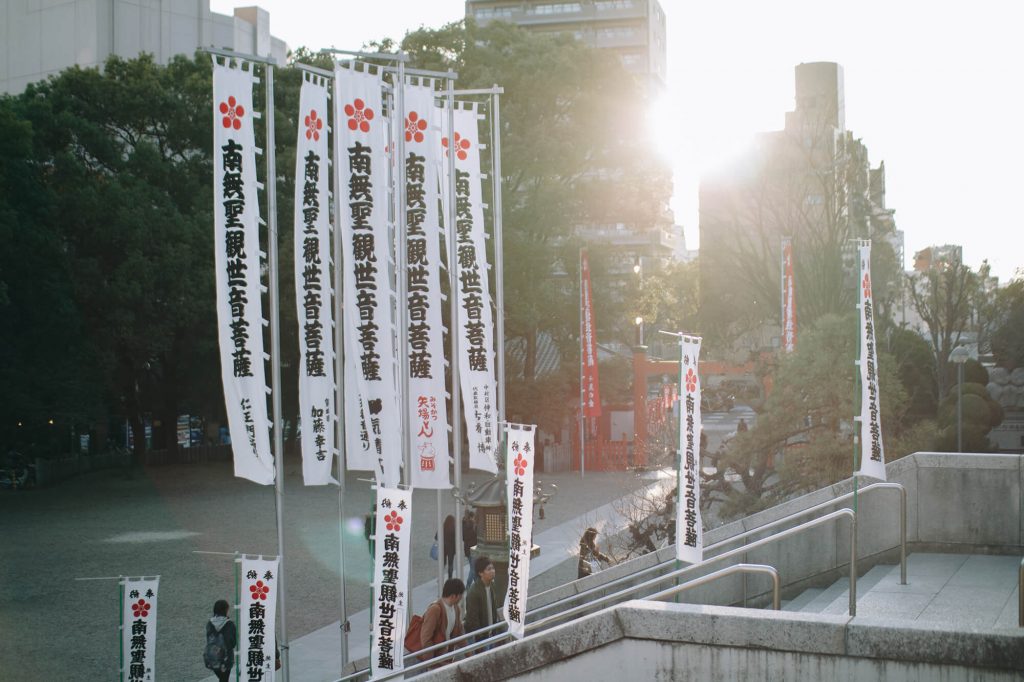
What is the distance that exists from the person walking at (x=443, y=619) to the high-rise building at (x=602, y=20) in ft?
257

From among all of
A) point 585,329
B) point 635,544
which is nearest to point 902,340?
point 585,329

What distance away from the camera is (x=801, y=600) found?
1042cm

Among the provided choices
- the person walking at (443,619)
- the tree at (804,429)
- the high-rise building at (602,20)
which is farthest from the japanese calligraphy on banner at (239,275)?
the high-rise building at (602,20)

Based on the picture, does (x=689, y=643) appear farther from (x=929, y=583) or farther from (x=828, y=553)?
(x=828, y=553)

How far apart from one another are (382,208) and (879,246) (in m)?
25.2

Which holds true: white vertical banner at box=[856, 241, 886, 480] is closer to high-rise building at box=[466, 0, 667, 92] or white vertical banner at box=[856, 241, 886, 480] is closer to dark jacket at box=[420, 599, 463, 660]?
dark jacket at box=[420, 599, 463, 660]

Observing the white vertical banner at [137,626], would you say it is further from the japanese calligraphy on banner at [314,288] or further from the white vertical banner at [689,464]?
the white vertical banner at [689,464]

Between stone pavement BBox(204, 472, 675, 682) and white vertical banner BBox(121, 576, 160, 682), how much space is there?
85.6 inches

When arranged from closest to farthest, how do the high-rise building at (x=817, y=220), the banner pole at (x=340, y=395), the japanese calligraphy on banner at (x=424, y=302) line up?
the banner pole at (x=340, y=395), the japanese calligraphy on banner at (x=424, y=302), the high-rise building at (x=817, y=220)

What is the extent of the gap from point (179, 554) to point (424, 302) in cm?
1163

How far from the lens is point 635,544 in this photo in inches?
610

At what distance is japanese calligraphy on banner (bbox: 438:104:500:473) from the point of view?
13828mm

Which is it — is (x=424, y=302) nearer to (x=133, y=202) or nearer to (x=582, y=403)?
(x=582, y=403)

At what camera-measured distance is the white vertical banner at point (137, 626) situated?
1085 cm
